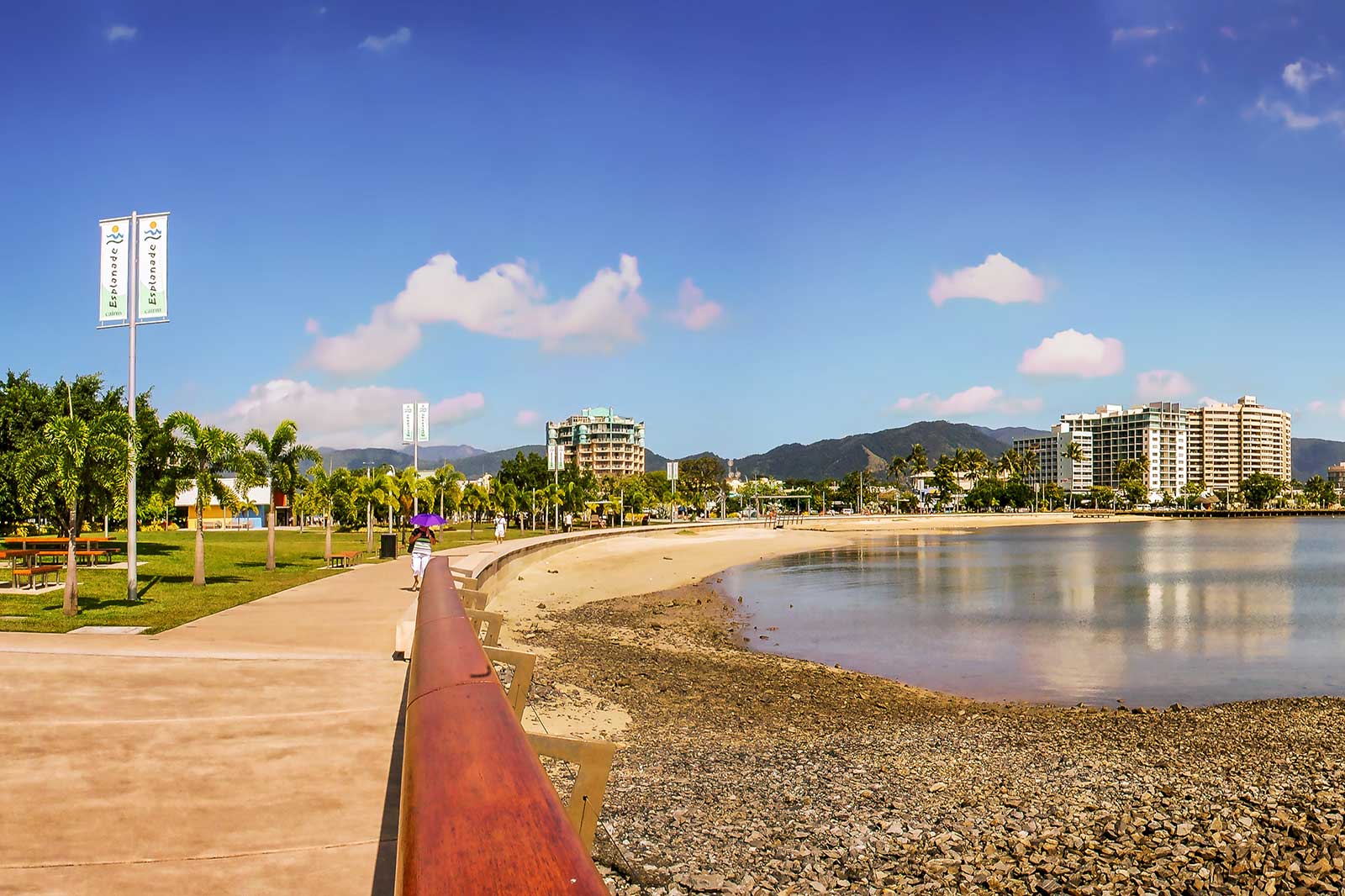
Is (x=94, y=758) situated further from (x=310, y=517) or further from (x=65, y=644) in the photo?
(x=310, y=517)

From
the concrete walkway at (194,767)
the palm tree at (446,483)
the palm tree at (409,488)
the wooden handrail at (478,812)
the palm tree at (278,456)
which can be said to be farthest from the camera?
the palm tree at (446,483)

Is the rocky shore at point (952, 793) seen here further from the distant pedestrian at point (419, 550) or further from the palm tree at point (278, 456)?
the palm tree at point (278, 456)

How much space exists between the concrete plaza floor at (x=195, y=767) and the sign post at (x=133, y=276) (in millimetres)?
8981

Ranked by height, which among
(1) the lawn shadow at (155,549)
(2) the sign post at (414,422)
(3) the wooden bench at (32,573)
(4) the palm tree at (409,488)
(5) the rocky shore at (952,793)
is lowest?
(5) the rocky shore at (952,793)

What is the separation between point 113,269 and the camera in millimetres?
17438

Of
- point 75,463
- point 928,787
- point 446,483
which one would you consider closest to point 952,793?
point 928,787

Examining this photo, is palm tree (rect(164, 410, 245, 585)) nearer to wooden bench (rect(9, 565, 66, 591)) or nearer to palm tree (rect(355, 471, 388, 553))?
wooden bench (rect(9, 565, 66, 591))

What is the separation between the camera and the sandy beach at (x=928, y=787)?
6746 mm

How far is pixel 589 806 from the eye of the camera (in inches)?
133

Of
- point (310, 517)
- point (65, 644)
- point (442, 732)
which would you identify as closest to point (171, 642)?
point (65, 644)

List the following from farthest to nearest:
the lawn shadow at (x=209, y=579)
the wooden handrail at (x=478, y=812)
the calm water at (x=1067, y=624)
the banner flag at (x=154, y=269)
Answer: the lawn shadow at (x=209, y=579) → the banner flag at (x=154, y=269) → the calm water at (x=1067, y=624) → the wooden handrail at (x=478, y=812)

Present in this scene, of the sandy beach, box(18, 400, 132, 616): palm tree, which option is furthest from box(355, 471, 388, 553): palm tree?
the sandy beach

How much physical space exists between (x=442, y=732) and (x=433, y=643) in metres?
1.45

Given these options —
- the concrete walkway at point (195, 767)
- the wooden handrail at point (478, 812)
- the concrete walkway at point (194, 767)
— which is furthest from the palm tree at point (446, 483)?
the wooden handrail at point (478, 812)
